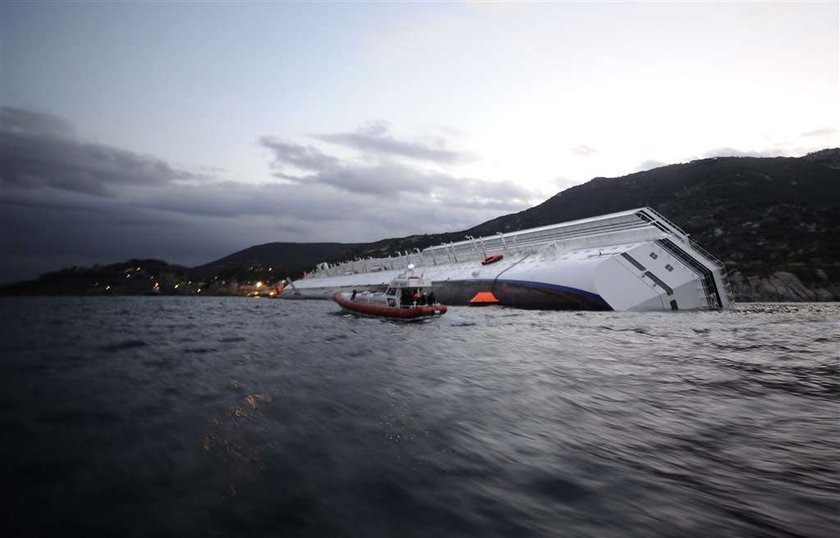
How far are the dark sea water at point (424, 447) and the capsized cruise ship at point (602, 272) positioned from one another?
23.8 m

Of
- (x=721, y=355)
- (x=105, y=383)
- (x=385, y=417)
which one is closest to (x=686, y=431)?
(x=385, y=417)

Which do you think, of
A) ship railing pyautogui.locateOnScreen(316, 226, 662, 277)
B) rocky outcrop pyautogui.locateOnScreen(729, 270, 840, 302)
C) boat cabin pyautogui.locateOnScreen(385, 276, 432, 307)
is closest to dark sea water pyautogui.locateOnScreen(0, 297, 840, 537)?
boat cabin pyautogui.locateOnScreen(385, 276, 432, 307)

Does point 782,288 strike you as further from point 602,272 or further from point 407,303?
point 407,303

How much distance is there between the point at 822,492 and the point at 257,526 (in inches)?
286

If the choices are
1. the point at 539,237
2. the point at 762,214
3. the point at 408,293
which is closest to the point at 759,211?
the point at 762,214

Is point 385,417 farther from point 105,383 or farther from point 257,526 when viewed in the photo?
point 105,383

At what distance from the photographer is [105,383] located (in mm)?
12594

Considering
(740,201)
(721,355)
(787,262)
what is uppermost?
(740,201)

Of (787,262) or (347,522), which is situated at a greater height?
(787,262)

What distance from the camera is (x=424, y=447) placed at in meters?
7.42

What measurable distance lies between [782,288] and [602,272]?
60996 mm

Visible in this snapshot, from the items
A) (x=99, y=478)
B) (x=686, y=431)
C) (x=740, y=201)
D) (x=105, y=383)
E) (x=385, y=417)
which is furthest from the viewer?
(x=740, y=201)

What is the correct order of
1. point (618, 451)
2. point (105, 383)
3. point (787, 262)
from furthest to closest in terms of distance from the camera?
point (787, 262)
point (105, 383)
point (618, 451)

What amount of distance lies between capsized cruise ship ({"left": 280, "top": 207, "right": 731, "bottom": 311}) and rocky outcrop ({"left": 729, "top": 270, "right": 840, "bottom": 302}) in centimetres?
3971
